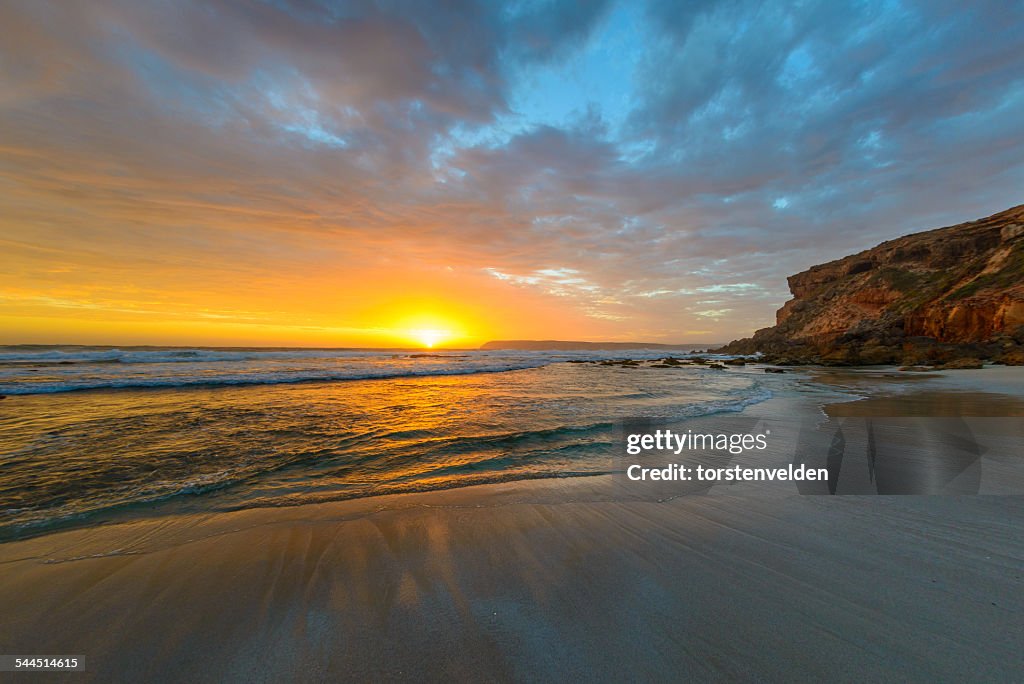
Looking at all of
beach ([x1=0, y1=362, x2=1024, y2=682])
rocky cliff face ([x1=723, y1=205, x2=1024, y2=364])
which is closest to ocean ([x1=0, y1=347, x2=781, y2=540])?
beach ([x1=0, y1=362, x2=1024, y2=682])

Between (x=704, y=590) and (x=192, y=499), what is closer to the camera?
(x=704, y=590)

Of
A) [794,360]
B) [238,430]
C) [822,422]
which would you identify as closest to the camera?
[238,430]

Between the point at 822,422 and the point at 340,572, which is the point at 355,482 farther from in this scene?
the point at 822,422

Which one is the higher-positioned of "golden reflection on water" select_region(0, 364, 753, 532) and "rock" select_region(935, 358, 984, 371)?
"rock" select_region(935, 358, 984, 371)

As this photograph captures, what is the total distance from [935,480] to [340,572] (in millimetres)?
6334

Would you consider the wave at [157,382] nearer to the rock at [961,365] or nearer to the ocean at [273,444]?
the ocean at [273,444]

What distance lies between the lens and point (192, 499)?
162 inches

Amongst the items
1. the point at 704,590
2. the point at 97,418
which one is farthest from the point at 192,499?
the point at 97,418

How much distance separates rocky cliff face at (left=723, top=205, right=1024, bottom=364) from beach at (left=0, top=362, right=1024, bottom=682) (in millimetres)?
27599

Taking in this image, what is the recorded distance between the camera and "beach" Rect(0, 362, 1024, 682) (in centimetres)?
181

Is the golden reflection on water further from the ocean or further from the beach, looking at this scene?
the beach

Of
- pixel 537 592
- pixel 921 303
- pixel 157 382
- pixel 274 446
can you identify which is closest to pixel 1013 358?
pixel 921 303

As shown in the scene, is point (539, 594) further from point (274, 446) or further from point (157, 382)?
point (157, 382)

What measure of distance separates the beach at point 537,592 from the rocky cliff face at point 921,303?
1087 inches
